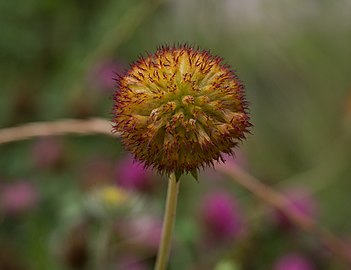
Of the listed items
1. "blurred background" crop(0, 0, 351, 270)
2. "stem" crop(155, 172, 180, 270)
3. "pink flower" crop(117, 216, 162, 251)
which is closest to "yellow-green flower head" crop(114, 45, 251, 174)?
"stem" crop(155, 172, 180, 270)

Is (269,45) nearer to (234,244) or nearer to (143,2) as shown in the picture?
(143,2)

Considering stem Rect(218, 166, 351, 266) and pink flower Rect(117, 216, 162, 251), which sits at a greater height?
pink flower Rect(117, 216, 162, 251)

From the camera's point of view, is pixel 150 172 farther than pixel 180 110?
Yes

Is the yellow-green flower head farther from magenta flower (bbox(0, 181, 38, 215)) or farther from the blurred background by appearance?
magenta flower (bbox(0, 181, 38, 215))

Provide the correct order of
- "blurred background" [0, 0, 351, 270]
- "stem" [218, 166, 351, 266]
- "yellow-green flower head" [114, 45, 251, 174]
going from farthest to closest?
1. "blurred background" [0, 0, 351, 270]
2. "stem" [218, 166, 351, 266]
3. "yellow-green flower head" [114, 45, 251, 174]

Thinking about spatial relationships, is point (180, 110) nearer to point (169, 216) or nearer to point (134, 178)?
point (169, 216)

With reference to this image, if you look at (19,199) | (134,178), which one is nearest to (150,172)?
(134,178)

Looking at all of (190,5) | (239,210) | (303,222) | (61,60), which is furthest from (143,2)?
(303,222)
